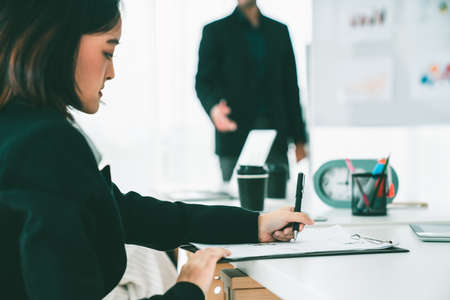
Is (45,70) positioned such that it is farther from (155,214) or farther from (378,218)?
(378,218)

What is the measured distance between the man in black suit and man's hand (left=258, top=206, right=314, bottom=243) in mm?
1602

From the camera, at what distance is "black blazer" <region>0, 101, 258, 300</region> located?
58 cm

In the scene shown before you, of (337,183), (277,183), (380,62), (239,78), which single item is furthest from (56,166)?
(380,62)

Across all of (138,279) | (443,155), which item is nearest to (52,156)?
(138,279)

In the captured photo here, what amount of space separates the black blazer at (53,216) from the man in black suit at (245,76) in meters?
1.88

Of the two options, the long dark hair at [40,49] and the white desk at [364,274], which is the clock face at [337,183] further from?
the long dark hair at [40,49]

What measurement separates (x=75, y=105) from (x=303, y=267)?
1.21 ft

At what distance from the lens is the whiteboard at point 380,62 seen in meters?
2.82

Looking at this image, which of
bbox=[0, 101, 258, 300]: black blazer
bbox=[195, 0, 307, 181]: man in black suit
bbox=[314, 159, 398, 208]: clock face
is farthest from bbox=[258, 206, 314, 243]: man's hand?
bbox=[195, 0, 307, 181]: man in black suit

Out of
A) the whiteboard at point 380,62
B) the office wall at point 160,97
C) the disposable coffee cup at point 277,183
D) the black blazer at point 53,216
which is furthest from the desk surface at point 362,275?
the office wall at point 160,97

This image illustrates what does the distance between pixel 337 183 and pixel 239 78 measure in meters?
1.23

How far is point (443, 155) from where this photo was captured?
11.4ft

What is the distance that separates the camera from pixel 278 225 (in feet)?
3.08

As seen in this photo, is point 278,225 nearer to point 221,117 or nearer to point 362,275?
point 362,275
